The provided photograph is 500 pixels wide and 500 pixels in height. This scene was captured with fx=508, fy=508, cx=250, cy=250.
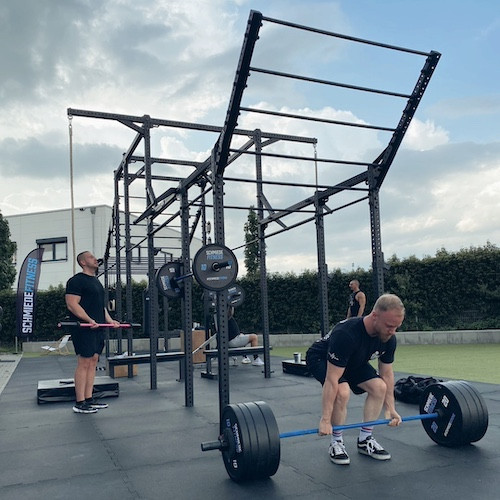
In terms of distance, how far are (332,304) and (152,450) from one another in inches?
360

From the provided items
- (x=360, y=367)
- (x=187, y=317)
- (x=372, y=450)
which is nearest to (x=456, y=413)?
(x=372, y=450)

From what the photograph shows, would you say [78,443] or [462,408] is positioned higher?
[462,408]

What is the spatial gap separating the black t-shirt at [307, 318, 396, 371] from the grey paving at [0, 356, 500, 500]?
1.91ft

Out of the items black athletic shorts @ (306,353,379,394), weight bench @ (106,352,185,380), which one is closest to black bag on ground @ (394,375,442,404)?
black athletic shorts @ (306,353,379,394)

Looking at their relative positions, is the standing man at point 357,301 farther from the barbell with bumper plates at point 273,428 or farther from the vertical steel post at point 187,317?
the barbell with bumper plates at point 273,428

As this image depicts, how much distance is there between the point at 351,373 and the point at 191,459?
1.10 meters

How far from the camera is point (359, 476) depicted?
2.64 m

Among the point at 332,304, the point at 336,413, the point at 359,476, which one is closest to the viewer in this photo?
the point at 359,476

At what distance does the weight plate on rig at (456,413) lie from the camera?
2.98m

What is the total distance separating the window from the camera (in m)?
22.4

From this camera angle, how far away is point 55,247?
2267 centimetres

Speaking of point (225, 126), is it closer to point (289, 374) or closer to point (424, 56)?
point (424, 56)

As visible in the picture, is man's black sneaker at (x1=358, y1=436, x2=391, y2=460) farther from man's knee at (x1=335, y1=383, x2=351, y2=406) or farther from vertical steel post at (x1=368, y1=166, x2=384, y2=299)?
vertical steel post at (x1=368, y1=166, x2=384, y2=299)

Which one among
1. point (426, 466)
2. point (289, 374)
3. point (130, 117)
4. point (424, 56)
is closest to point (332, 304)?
point (289, 374)
